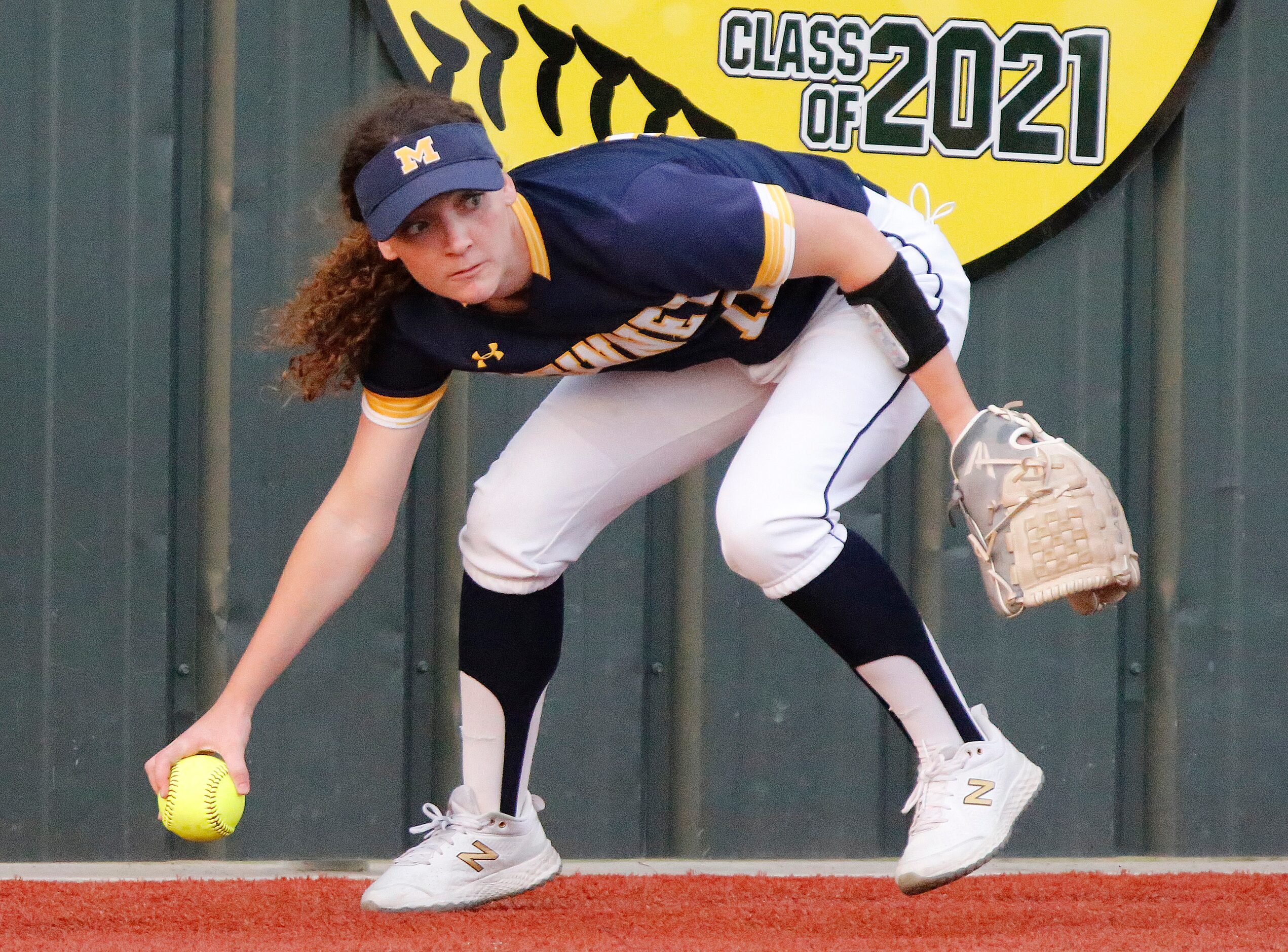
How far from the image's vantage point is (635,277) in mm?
2129

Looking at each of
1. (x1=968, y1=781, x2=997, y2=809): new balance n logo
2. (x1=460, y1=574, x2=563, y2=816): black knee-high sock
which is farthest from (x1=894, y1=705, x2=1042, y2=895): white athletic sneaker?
(x1=460, y1=574, x2=563, y2=816): black knee-high sock

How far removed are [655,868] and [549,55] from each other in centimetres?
167

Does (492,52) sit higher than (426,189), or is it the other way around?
(492,52)

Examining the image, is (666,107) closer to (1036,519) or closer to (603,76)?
(603,76)

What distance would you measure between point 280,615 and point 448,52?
1.43 m

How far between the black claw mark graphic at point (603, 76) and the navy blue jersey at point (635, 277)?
0.93 meters

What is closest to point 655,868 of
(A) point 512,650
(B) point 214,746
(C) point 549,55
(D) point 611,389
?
(A) point 512,650

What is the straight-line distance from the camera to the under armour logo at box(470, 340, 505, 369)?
2285 millimetres

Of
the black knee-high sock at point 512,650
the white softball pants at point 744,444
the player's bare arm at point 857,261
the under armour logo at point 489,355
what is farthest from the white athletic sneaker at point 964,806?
the under armour logo at point 489,355

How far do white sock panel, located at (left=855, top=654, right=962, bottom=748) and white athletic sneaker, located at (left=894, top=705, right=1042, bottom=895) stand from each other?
0.08 ft

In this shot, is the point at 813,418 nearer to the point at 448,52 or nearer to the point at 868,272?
the point at 868,272

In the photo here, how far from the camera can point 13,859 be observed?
3191 mm

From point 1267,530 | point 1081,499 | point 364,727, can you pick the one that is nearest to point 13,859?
point 364,727

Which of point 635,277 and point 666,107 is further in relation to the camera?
point 666,107
